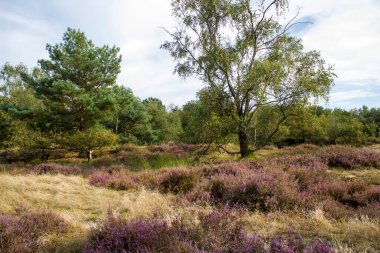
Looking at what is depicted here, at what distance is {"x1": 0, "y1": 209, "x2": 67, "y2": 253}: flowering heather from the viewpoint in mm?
3381

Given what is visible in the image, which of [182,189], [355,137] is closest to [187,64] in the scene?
[182,189]

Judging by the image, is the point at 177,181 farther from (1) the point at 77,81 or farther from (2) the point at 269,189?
(1) the point at 77,81

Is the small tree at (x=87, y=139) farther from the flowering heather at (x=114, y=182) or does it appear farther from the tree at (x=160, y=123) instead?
the tree at (x=160, y=123)

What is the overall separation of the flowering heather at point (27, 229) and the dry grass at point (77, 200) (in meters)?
0.36

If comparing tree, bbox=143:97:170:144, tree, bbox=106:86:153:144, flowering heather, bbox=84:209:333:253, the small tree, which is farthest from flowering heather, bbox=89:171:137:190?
tree, bbox=143:97:170:144

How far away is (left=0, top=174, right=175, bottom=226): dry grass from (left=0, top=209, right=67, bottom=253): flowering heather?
36cm

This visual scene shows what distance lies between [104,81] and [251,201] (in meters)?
18.0

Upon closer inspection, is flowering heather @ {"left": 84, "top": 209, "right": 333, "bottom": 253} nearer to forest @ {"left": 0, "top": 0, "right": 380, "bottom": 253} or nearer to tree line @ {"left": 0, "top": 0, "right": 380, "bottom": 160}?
forest @ {"left": 0, "top": 0, "right": 380, "bottom": 253}

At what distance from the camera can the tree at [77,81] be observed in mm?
18547

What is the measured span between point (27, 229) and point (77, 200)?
301cm

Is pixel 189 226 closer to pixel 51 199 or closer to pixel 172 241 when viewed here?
pixel 172 241

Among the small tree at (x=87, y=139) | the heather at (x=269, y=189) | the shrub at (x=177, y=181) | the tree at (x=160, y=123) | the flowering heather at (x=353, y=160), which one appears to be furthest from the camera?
the tree at (x=160, y=123)

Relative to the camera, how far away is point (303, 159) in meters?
11.0

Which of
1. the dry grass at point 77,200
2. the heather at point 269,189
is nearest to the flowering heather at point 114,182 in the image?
the heather at point 269,189
